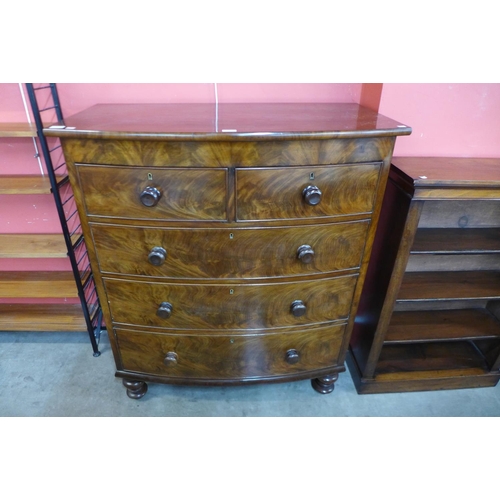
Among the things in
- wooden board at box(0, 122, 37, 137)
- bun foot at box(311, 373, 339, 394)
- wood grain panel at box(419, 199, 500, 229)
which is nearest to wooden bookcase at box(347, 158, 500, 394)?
wood grain panel at box(419, 199, 500, 229)

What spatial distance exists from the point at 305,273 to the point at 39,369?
1382 millimetres

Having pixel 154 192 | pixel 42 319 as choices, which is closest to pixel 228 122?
pixel 154 192

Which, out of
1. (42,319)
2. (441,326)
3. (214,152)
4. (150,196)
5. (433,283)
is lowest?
(42,319)

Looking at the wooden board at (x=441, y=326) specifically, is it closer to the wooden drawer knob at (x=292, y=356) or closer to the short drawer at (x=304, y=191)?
the wooden drawer knob at (x=292, y=356)

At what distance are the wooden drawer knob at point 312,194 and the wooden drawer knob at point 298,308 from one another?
385mm

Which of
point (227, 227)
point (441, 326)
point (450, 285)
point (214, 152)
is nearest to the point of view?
point (214, 152)

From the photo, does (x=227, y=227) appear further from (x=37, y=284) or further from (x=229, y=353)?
(x=37, y=284)

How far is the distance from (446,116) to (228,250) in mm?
991

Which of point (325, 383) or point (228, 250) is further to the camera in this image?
point (325, 383)

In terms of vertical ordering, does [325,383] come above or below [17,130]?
below

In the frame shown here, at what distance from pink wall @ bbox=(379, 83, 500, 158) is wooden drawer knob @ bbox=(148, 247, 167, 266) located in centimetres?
94

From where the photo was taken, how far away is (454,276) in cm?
155

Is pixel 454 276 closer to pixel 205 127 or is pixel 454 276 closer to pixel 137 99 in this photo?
pixel 205 127

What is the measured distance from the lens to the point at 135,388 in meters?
1.53
